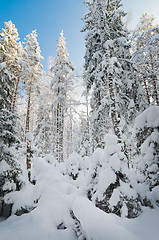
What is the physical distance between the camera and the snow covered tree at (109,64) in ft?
26.7

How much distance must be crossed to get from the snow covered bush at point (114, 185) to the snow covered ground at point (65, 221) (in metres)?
0.33

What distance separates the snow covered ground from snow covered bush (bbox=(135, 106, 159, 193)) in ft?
3.70

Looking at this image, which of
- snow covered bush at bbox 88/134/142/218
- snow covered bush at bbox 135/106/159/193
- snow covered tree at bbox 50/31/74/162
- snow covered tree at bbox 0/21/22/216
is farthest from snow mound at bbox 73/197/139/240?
snow covered tree at bbox 50/31/74/162

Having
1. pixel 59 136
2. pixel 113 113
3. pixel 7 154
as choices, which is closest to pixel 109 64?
pixel 113 113

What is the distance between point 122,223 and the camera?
144 inches

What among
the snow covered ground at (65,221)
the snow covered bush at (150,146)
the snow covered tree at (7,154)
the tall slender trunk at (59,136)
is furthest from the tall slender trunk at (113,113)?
the tall slender trunk at (59,136)

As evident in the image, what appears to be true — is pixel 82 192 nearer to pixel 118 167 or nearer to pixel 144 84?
pixel 118 167

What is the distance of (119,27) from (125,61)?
2.55 meters

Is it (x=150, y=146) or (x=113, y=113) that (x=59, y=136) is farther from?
(x=150, y=146)

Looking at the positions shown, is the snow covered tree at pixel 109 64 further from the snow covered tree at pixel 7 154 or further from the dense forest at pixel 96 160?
the snow covered tree at pixel 7 154

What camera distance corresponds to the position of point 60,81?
14.0 metres

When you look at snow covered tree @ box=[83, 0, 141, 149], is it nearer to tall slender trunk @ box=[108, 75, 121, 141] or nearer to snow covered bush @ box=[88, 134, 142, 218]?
tall slender trunk @ box=[108, 75, 121, 141]

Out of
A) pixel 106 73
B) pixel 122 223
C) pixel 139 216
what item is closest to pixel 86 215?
pixel 122 223

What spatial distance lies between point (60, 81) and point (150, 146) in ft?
38.3
